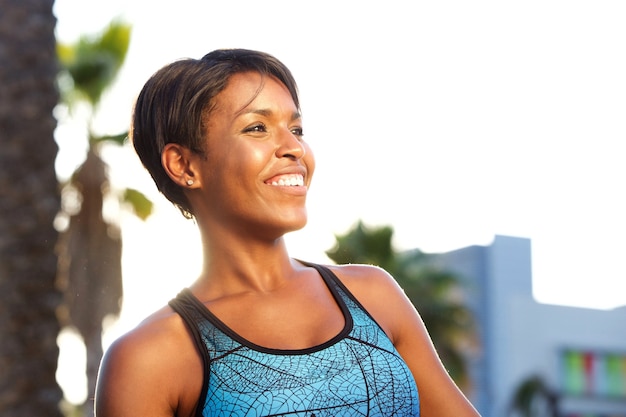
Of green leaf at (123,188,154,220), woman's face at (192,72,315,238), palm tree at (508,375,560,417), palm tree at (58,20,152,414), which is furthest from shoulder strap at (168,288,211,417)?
palm tree at (508,375,560,417)

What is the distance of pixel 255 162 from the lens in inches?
109

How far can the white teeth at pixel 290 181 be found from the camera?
2791mm

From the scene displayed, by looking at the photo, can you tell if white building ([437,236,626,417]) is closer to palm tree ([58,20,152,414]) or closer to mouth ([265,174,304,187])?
palm tree ([58,20,152,414])

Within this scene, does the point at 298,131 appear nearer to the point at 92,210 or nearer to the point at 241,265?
the point at 241,265

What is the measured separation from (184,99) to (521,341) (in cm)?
5378

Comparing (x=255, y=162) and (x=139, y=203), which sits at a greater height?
(x=139, y=203)

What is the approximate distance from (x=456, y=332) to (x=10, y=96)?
73.4ft

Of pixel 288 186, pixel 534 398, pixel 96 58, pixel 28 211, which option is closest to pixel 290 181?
pixel 288 186

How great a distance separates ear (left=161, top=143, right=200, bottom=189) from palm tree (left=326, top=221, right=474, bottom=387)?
86.0ft

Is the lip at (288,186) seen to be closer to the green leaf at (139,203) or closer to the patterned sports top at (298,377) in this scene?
the patterned sports top at (298,377)

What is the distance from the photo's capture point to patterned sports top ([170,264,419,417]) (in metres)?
2.64

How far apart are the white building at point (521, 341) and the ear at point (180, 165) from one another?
51.9m

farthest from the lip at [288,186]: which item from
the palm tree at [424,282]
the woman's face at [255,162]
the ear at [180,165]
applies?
the palm tree at [424,282]

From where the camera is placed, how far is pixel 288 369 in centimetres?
267
